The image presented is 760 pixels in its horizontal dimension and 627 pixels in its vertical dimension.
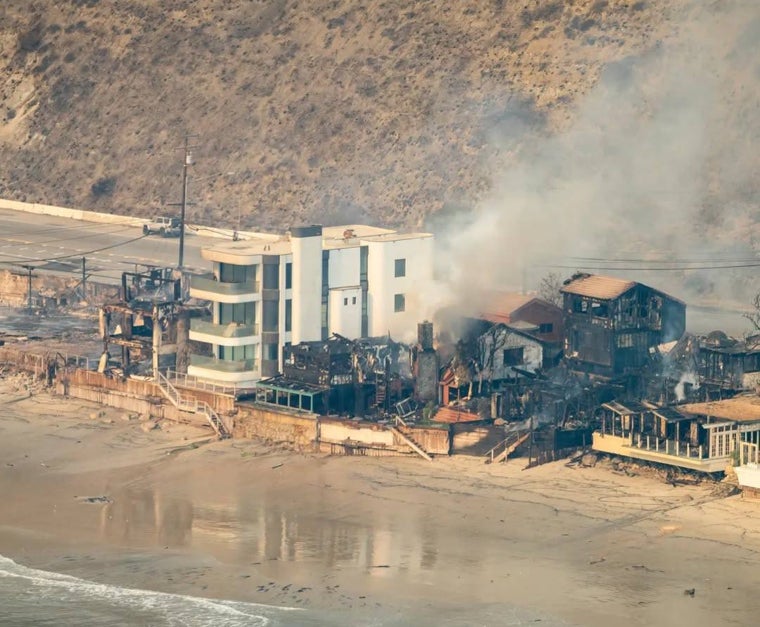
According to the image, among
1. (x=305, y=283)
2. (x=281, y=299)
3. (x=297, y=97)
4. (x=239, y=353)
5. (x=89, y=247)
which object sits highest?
(x=297, y=97)

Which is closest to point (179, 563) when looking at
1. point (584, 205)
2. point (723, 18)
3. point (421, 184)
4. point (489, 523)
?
point (489, 523)

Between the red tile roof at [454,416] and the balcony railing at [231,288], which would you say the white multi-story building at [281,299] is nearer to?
the balcony railing at [231,288]

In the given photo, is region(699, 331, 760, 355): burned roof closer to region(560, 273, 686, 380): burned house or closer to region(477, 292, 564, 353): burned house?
region(560, 273, 686, 380): burned house

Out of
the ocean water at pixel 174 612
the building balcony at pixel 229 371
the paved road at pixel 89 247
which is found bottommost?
the ocean water at pixel 174 612

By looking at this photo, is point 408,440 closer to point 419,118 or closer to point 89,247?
point 89,247

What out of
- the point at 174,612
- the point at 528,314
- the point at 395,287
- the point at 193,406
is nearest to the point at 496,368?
the point at 528,314

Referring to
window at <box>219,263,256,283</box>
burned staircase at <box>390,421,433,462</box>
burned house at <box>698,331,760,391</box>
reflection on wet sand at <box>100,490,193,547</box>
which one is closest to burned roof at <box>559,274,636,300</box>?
burned house at <box>698,331,760,391</box>

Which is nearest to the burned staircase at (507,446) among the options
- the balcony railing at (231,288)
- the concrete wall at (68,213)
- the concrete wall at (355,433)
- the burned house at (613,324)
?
the concrete wall at (355,433)
